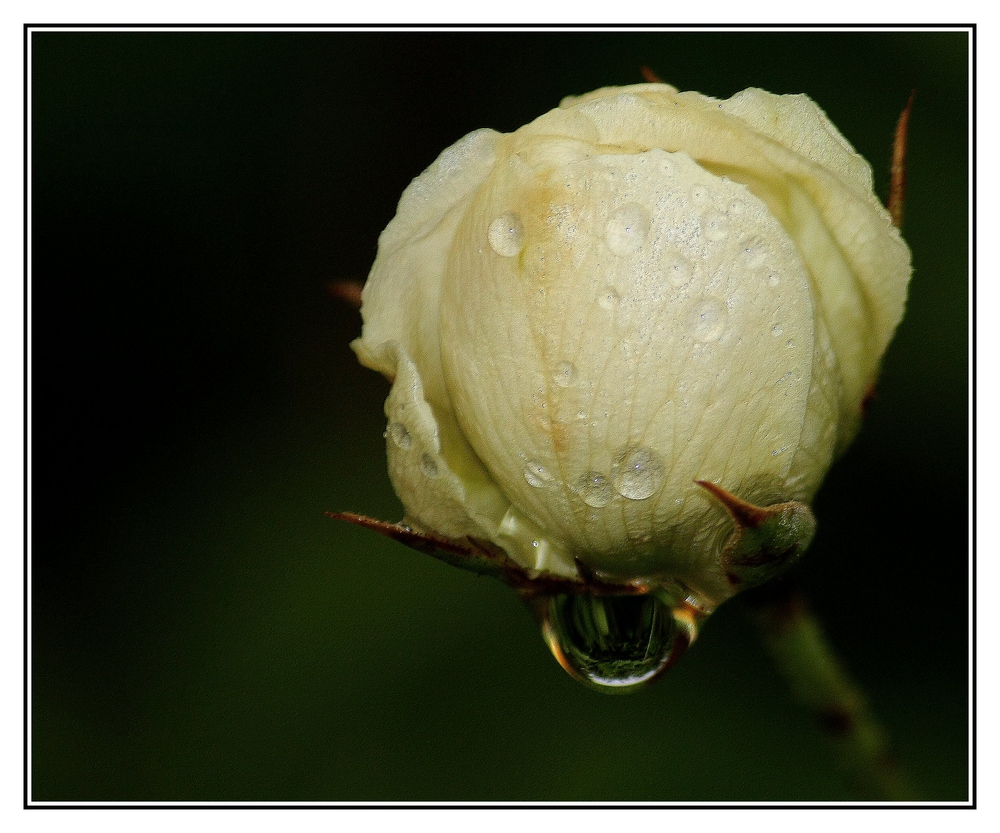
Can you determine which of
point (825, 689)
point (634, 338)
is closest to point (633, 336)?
point (634, 338)

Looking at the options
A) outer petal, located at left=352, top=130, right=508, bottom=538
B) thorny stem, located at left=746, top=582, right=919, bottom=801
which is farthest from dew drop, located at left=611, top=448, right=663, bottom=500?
thorny stem, located at left=746, top=582, right=919, bottom=801

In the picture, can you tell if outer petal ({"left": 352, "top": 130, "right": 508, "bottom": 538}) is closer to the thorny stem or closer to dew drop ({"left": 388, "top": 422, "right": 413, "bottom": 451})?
dew drop ({"left": 388, "top": 422, "right": 413, "bottom": 451})

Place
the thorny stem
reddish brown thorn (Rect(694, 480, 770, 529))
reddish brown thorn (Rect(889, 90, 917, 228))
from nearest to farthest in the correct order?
reddish brown thorn (Rect(694, 480, 770, 529)) < reddish brown thorn (Rect(889, 90, 917, 228)) < the thorny stem

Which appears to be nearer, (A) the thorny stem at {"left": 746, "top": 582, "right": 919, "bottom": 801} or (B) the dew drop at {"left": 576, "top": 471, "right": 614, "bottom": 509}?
(B) the dew drop at {"left": 576, "top": 471, "right": 614, "bottom": 509}

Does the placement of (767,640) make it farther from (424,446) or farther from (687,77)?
(687,77)

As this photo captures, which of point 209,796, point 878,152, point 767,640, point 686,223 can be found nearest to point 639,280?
point 686,223

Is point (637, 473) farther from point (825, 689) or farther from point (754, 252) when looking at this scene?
point (825, 689)
